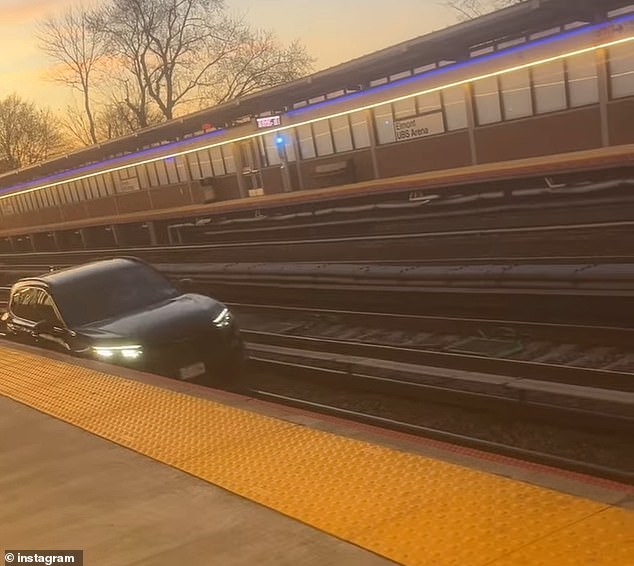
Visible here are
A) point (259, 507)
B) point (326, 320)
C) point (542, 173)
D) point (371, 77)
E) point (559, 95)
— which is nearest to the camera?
point (259, 507)

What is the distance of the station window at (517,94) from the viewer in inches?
720

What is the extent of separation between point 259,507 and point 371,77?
66.4 ft

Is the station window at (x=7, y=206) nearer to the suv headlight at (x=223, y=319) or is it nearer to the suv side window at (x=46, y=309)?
the suv side window at (x=46, y=309)

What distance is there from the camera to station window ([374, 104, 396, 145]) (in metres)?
22.5

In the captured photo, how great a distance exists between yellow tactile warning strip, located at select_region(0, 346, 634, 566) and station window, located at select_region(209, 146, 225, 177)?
81.0ft

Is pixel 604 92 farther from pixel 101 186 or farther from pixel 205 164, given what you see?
pixel 101 186

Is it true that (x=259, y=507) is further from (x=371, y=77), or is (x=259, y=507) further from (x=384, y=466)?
(x=371, y=77)

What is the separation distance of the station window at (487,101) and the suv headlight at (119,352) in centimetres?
1444

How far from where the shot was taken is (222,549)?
3186mm

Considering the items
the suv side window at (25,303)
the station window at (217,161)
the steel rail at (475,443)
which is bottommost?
the steel rail at (475,443)

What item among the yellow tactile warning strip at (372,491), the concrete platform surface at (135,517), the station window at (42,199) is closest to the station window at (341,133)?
the yellow tactile warning strip at (372,491)

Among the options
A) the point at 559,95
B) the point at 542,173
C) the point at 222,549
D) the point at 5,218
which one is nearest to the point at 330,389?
the point at 222,549

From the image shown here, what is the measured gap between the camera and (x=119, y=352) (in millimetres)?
7637
